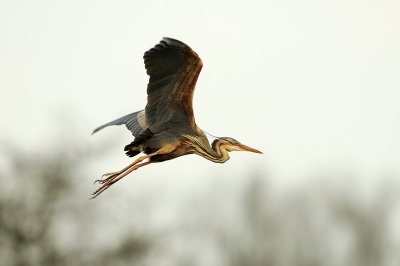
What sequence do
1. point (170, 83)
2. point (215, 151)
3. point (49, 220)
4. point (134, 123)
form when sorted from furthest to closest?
Result: point (49, 220) < point (134, 123) < point (215, 151) < point (170, 83)

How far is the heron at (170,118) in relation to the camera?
1486 centimetres

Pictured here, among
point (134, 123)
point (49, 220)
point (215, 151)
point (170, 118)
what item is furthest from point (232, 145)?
point (49, 220)

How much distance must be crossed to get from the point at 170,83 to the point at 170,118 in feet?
1.82

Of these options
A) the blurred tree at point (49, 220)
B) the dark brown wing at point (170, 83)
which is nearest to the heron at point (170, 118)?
the dark brown wing at point (170, 83)

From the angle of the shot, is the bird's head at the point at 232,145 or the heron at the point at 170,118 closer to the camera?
the heron at the point at 170,118

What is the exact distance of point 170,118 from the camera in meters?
15.5

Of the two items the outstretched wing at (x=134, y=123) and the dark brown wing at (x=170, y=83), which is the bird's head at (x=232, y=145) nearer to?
the dark brown wing at (x=170, y=83)

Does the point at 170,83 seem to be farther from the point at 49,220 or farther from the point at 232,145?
the point at 49,220

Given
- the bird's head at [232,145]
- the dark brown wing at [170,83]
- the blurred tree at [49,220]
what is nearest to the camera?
the dark brown wing at [170,83]

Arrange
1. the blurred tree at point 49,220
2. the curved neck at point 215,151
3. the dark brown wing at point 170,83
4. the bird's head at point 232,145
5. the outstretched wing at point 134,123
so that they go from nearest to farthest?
the dark brown wing at point 170,83, the curved neck at point 215,151, the bird's head at point 232,145, the outstretched wing at point 134,123, the blurred tree at point 49,220

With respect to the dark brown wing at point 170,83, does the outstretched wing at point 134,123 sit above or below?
below

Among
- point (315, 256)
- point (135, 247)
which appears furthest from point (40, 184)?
point (315, 256)

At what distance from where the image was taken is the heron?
48.8ft

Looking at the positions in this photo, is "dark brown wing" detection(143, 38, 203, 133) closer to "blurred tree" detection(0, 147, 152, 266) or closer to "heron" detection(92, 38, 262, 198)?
"heron" detection(92, 38, 262, 198)
